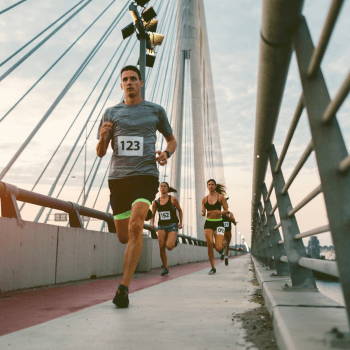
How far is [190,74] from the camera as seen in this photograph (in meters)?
19.1

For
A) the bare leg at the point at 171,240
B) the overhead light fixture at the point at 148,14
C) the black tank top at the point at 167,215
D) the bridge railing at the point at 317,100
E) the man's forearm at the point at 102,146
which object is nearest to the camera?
the bridge railing at the point at 317,100

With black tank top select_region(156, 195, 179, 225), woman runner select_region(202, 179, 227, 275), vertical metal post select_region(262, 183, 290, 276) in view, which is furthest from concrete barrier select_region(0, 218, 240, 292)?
vertical metal post select_region(262, 183, 290, 276)

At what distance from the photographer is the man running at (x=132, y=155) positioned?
12.5 feet

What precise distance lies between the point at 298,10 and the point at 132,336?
5.36ft

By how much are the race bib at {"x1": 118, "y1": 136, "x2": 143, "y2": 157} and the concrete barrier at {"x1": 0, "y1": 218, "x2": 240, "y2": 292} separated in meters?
1.51

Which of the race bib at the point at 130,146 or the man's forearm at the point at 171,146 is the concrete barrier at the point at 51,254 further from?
the man's forearm at the point at 171,146

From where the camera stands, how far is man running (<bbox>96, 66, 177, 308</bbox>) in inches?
150

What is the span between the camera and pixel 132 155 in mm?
3906

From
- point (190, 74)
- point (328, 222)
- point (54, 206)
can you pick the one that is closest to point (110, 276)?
point (54, 206)

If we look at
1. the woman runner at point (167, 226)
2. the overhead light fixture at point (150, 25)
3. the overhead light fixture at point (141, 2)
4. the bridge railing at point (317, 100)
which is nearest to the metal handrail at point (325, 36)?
the bridge railing at point (317, 100)

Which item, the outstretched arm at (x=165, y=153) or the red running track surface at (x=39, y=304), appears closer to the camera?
the red running track surface at (x=39, y=304)

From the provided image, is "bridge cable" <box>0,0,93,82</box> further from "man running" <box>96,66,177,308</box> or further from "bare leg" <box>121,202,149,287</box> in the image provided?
"bare leg" <box>121,202,149,287</box>

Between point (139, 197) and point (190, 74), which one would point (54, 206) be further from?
point (190, 74)

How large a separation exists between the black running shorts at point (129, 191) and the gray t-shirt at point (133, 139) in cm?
5
